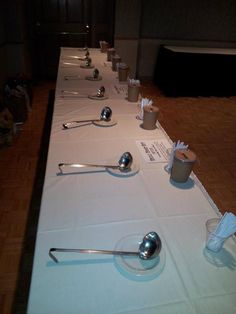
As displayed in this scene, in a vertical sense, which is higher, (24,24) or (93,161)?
(24,24)

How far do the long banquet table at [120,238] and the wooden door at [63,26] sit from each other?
3.80 m

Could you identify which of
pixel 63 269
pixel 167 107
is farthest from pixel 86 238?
pixel 167 107

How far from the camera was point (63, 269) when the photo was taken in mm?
685

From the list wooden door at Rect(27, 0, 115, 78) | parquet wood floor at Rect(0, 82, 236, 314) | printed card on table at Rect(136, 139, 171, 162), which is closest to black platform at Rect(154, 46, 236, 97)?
parquet wood floor at Rect(0, 82, 236, 314)

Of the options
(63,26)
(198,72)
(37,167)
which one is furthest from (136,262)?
(63,26)

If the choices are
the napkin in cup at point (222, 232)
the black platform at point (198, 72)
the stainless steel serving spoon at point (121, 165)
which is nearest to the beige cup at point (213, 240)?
the napkin in cup at point (222, 232)

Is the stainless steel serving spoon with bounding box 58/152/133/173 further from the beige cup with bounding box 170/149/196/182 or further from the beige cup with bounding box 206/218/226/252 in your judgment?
the beige cup with bounding box 206/218/226/252

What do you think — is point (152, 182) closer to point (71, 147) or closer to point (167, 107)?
point (71, 147)

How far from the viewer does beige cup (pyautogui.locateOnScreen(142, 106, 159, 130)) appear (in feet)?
4.63

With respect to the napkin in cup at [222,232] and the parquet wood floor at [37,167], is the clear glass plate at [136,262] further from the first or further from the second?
the parquet wood floor at [37,167]

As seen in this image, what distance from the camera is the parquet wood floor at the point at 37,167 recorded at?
56.2 inches

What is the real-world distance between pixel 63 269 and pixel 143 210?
331 millimetres

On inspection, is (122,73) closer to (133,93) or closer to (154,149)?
(133,93)

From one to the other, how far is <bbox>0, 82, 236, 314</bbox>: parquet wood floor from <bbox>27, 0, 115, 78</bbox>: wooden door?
0.77 meters
